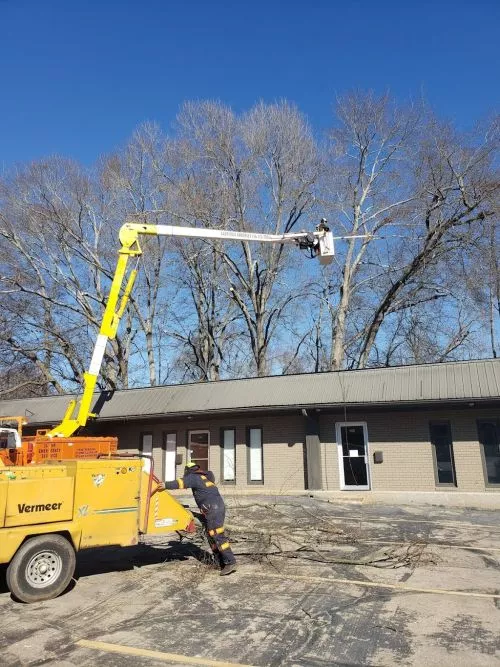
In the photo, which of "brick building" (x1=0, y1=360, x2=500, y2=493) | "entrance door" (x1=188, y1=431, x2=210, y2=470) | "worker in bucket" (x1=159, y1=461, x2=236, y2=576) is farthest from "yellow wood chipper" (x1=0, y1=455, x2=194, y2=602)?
"entrance door" (x1=188, y1=431, x2=210, y2=470)

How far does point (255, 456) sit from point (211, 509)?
11.3 metres

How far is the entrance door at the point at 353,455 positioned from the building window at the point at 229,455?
423 cm

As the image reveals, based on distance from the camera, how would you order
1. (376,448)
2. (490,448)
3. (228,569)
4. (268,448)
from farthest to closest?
(268,448), (376,448), (490,448), (228,569)

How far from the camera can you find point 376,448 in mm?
16984

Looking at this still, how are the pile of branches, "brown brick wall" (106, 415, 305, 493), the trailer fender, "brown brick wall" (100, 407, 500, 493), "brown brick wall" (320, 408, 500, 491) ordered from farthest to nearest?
1. "brown brick wall" (106, 415, 305, 493)
2. "brown brick wall" (100, 407, 500, 493)
3. "brown brick wall" (320, 408, 500, 491)
4. the pile of branches
5. the trailer fender

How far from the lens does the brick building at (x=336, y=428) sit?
15758 mm

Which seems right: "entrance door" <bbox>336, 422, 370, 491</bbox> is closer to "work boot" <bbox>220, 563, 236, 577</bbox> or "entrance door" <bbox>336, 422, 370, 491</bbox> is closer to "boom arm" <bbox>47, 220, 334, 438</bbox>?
"boom arm" <bbox>47, 220, 334, 438</bbox>

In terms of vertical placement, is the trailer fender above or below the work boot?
above

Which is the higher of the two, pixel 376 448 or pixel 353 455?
pixel 376 448

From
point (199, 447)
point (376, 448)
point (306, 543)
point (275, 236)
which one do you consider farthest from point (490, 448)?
point (199, 447)

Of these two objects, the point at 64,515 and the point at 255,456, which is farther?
the point at 255,456

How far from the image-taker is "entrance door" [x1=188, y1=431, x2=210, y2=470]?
19828mm

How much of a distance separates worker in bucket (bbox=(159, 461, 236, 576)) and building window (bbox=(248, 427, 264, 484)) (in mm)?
10876

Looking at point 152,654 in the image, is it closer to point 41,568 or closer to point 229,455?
point 41,568
